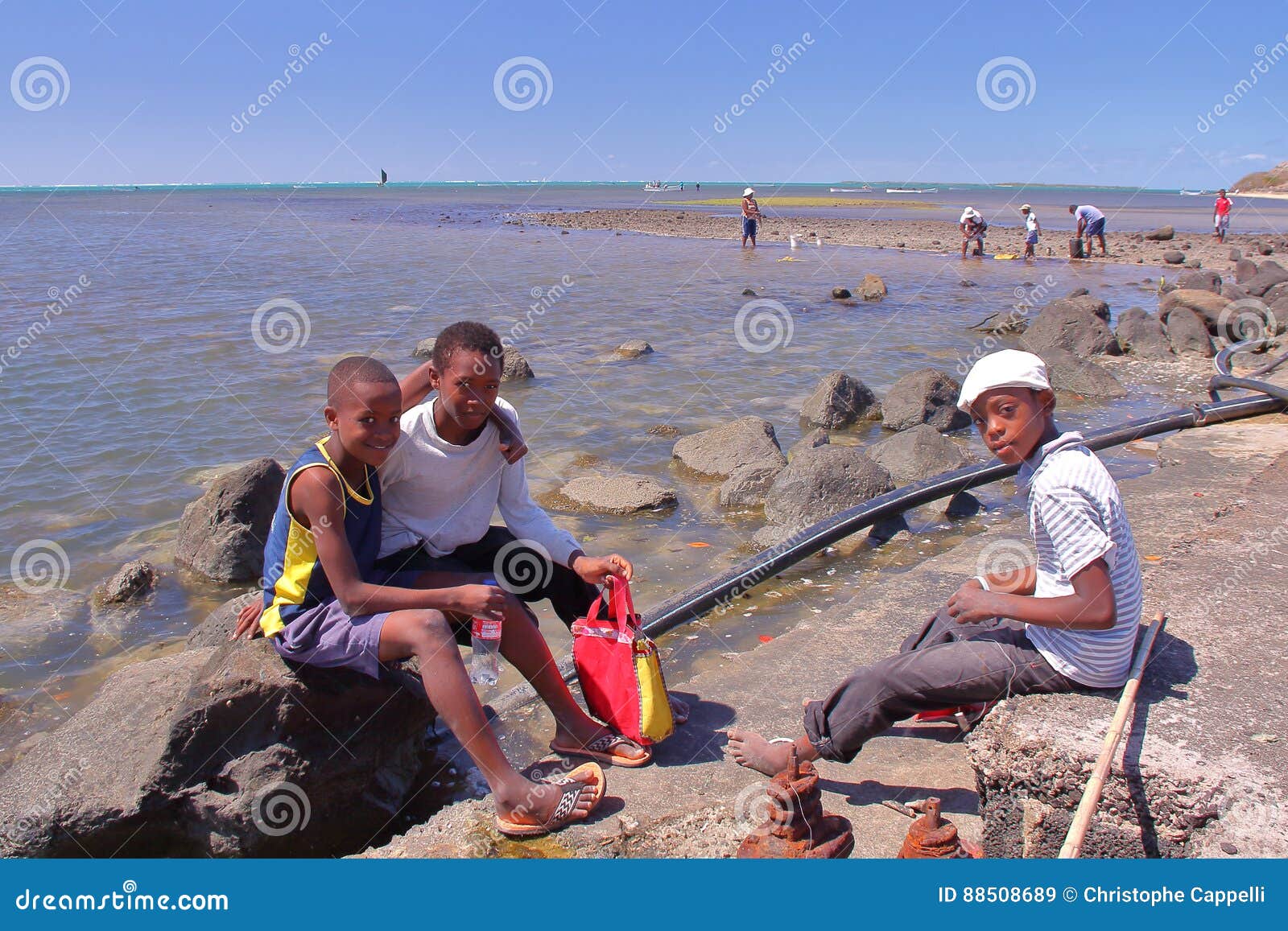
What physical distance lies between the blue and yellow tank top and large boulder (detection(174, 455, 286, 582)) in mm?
2879

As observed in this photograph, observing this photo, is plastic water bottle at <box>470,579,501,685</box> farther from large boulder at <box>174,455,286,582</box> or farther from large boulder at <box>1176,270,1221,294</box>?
large boulder at <box>1176,270,1221,294</box>

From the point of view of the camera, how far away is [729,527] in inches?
266

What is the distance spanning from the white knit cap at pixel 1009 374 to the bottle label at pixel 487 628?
163 cm

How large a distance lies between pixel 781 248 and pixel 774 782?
92.1 ft

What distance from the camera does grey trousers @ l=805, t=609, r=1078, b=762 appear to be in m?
2.84

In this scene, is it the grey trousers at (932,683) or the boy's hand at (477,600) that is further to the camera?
the boy's hand at (477,600)

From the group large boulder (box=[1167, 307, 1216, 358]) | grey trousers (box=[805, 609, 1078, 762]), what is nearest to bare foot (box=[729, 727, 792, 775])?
grey trousers (box=[805, 609, 1078, 762])

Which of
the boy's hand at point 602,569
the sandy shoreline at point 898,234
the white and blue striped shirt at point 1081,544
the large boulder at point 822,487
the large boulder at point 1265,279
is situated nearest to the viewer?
the white and blue striped shirt at point 1081,544

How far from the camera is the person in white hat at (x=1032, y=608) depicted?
268cm

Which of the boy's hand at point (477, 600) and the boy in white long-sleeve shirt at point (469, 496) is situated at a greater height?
the boy in white long-sleeve shirt at point (469, 496)

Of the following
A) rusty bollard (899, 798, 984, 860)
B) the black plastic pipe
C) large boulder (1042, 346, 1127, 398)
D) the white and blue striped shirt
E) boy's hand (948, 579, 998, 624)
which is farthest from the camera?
large boulder (1042, 346, 1127, 398)

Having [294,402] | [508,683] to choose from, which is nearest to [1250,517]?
[508,683]

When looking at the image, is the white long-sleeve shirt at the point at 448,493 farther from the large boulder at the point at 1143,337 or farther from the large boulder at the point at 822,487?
the large boulder at the point at 1143,337

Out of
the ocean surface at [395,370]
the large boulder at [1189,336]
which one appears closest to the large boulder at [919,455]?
the ocean surface at [395,370]
